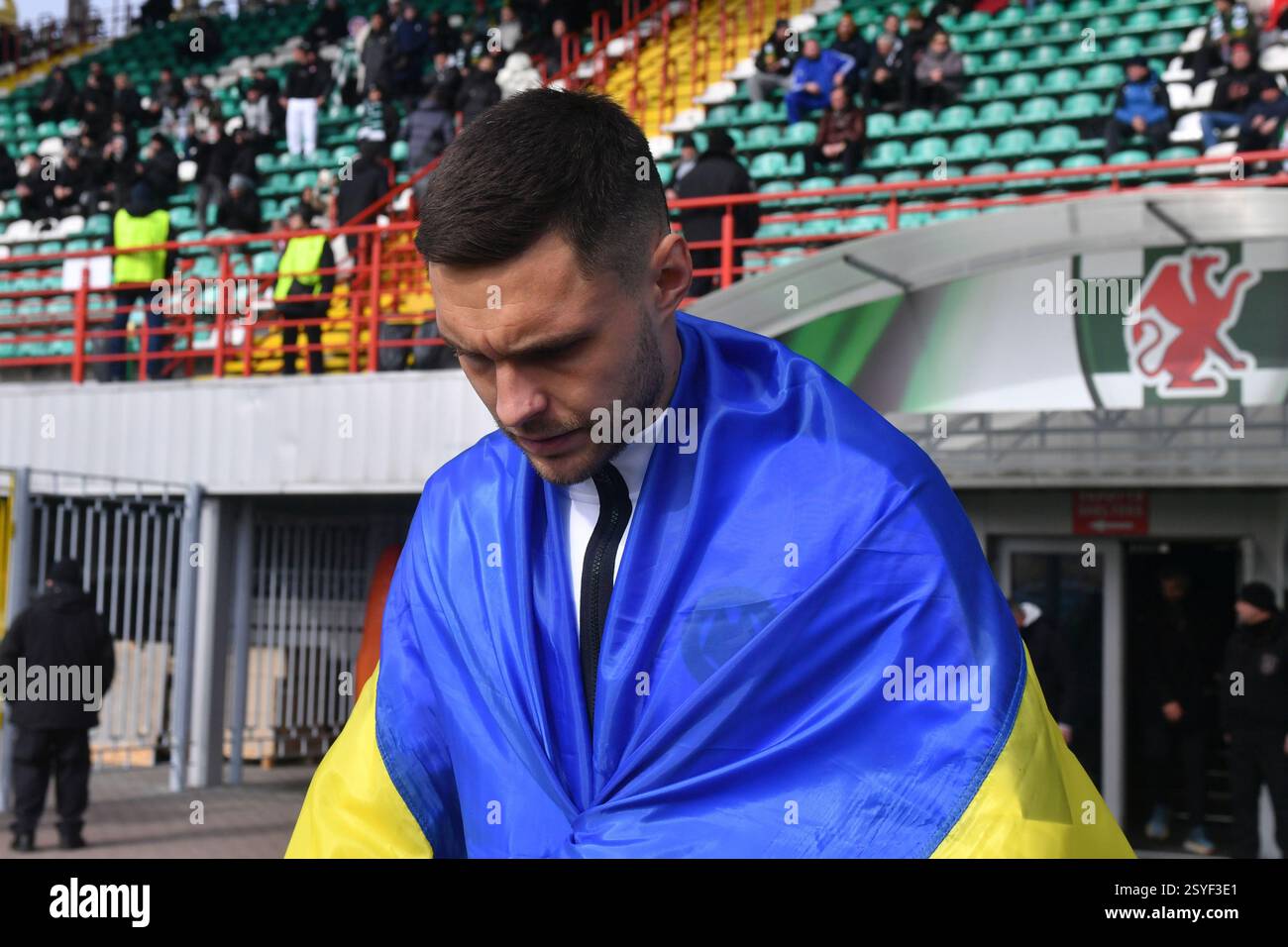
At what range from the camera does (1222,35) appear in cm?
1389

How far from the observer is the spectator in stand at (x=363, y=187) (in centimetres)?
1500

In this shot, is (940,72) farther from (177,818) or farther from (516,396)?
(516,396)

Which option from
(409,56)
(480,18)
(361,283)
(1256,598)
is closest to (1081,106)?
(1256,598)

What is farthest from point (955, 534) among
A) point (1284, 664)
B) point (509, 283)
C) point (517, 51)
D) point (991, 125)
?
point (517, 51)

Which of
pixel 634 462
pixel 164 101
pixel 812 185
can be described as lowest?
pixel 634 462

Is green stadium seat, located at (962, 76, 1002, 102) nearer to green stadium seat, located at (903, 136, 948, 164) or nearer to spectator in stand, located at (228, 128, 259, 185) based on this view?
green stadium seat, located at (903, 136, 948, 164)

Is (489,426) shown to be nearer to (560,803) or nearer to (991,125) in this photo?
(991,125)

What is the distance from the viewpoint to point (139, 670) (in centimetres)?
1271

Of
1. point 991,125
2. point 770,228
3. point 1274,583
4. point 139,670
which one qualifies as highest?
point 991,125

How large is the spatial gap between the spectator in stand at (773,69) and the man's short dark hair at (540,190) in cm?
1516

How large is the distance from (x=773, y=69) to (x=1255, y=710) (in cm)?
987

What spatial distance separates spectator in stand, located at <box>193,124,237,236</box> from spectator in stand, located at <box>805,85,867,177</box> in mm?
7511

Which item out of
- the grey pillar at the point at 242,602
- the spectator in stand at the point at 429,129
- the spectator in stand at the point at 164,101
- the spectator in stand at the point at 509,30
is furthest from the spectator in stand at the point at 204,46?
the grey pillar at the point at 242,602
